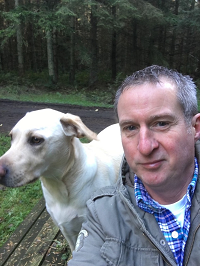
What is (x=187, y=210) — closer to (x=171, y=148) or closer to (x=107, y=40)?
(x=171, y=148)

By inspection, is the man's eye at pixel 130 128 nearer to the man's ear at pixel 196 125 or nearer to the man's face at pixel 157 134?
the man's face at pixel 157 134

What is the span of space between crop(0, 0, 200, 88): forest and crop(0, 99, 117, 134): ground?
173 inches

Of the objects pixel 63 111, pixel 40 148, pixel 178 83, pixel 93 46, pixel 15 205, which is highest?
pixel 178 83

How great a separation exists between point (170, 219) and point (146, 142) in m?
0.51

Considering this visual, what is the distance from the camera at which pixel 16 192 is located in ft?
15.3

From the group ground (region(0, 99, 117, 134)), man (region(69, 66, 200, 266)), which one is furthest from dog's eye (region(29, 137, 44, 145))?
ground (region(0, 99, 117, 134))

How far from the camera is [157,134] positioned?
4.69 ft

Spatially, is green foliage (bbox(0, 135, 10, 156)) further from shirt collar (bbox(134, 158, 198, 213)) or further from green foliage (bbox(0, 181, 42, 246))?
shirt collar (bbox(134, 158, 198, 213))

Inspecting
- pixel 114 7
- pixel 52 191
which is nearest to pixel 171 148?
pixel 52 191

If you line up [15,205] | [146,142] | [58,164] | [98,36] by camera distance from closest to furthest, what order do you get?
[146,142] → [58,164] → [15,205] → [98,36]

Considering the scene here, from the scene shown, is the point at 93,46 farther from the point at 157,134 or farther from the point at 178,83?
the point at 157,134

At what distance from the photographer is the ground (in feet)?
27.5

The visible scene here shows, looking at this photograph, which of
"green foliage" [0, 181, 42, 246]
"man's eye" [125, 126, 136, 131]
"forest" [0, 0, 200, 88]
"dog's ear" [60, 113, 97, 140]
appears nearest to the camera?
"man's eye" [125, 126, 136, 131]

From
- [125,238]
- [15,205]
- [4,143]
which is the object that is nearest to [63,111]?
[4,143]
